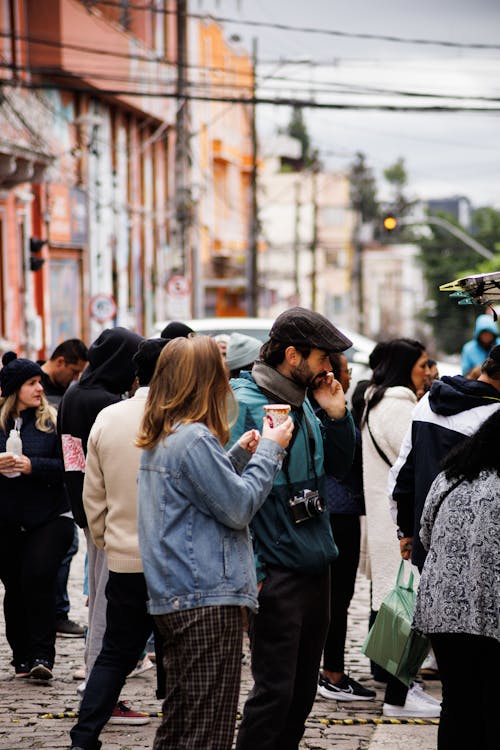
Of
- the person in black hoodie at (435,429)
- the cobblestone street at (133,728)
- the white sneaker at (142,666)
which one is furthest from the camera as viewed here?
the white sneaker at (142,666)

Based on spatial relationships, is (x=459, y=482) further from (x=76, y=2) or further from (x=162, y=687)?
(x=76, y=2)

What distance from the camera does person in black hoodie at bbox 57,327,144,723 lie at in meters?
6.29

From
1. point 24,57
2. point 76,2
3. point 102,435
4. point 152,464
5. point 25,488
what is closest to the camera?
point 152,464

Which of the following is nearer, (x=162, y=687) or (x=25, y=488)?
(x=162, y=687)

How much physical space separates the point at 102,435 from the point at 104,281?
26.3 metres

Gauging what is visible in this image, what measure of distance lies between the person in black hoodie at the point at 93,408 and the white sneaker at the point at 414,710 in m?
1.39

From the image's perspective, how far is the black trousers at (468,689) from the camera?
4.65 m

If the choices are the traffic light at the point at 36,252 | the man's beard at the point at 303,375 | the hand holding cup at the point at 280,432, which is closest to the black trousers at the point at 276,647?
the hand holding cup at the point at 280,432

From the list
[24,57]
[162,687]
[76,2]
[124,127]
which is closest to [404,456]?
[162,687]

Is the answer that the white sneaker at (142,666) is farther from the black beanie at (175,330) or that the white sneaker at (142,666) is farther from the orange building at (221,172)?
the orange building at (221,172)

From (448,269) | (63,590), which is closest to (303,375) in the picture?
(63,590)

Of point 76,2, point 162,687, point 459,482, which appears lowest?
point 162,687

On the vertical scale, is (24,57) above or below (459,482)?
above

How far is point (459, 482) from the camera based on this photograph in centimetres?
463
